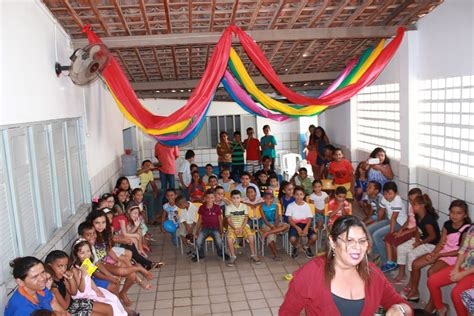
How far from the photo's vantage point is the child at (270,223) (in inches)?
225

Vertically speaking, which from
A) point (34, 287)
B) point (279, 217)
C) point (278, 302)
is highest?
point (34, 287)

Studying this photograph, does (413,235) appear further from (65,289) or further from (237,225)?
(65,289)

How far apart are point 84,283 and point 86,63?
7.28 ft

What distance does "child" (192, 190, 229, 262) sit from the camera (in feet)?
18.7

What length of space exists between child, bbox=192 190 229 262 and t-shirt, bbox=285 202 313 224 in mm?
967

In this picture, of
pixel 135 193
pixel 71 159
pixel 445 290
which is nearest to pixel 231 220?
pixel 135 193

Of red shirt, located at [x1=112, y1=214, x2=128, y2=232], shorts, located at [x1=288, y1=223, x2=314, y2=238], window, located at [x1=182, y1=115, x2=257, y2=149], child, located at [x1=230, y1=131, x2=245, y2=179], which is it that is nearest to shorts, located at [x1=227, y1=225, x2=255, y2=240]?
shorts, located at [x1=288, y1=223, x2=314, y2=238]

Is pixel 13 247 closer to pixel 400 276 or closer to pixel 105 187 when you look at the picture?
pixel 105 187

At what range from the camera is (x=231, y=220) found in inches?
223

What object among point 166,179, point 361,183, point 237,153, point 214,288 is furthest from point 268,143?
point 214,288

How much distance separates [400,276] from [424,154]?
1790 mm

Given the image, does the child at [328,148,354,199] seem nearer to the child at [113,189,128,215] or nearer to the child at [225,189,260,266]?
the child at [225,189,260,266]

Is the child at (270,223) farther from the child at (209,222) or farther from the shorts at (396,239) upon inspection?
the shorts at (396,239)

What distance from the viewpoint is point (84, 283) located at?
11.9 feet
